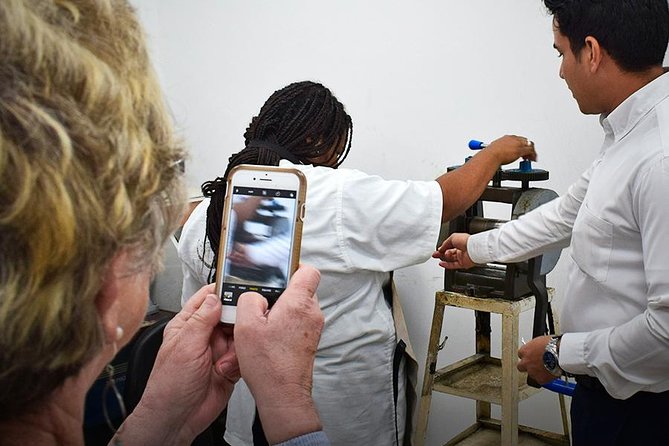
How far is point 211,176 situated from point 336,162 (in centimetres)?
122

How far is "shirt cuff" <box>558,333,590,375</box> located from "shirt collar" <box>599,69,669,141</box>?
15.4 inches

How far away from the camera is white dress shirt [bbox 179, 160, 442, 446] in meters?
1.47

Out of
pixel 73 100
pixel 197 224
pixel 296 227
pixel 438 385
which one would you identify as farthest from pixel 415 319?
pixel 73 100

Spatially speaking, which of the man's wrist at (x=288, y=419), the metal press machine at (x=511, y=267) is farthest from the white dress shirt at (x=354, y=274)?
the man's wrist at (x=288, y=419)

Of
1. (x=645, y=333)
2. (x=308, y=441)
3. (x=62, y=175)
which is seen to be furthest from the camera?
(x=645, y=333)

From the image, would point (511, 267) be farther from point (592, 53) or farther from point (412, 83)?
point (412, 83)

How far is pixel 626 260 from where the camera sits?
1.22 m

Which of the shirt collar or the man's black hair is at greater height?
the man's black hair

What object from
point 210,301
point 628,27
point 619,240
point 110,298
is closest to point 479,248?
point 619,240

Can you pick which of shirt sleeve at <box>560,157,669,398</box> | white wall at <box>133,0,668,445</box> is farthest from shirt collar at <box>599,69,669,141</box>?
white wall at <box>133,0,668,445</box>

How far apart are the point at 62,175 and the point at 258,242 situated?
0.51 metres

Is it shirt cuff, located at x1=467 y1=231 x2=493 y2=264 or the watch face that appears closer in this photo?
the watch face

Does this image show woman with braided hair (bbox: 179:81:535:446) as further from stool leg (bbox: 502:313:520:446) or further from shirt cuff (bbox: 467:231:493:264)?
stool leg (bbox: 502:313:520:446)

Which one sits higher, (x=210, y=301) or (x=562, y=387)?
(x=210, y=301)
